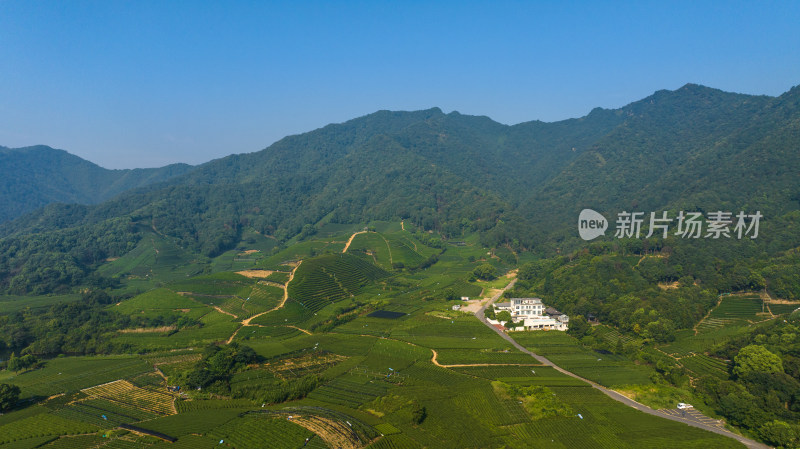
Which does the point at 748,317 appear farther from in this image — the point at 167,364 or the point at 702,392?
the point at 167,364

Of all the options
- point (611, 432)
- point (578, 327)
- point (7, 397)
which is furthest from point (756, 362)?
point (7, 397)

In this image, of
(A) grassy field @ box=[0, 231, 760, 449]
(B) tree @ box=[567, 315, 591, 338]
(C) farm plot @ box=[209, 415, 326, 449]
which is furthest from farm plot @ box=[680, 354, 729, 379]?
(C) farm plot @ box=[209, 415, 326, 449]

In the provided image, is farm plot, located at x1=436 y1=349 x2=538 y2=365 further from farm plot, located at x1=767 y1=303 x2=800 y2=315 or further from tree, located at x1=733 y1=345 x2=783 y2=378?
farm plot, located at x1=767 y1=303 x2=800 y2=315

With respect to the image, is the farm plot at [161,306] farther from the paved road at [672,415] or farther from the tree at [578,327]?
the tree at [578,327]

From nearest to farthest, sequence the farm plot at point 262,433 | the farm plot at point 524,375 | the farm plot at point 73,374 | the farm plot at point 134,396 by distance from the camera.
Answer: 1. the farm plot at point 262,433
2. the farm plot at point 134,396
3. the farm plot at point 524,375
4. the farm plot at point 73,374

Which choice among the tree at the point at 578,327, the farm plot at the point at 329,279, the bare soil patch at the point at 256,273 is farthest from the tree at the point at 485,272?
the bare soil patch at the point at 256,273

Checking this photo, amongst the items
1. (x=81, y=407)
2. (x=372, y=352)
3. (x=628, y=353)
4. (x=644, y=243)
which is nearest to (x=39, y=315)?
(x=81, y=407)

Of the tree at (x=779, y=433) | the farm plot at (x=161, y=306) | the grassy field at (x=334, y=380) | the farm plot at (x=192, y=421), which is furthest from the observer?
the farm plot at (x=161, y=306)
